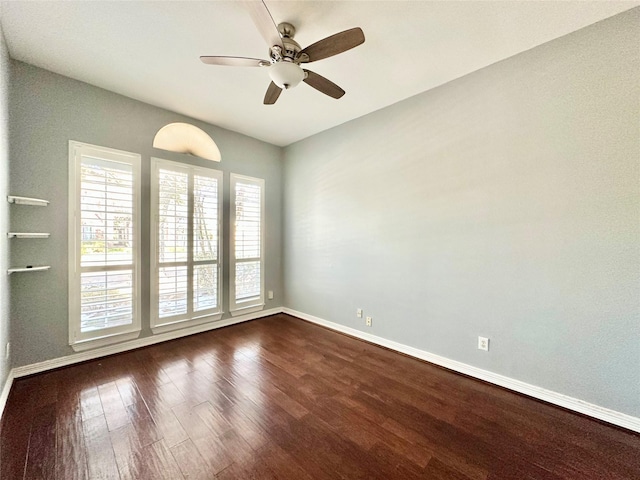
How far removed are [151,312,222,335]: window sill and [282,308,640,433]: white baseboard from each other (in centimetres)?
209

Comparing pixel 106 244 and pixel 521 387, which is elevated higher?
pixel 106 244

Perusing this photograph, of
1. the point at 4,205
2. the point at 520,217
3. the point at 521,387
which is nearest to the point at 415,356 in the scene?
the point at 521,387

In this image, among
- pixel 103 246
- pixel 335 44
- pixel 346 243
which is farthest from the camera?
pixel 346 243

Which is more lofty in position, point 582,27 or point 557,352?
point 582,27

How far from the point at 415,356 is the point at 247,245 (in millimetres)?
2863

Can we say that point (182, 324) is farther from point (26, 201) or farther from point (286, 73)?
point (286, 73)

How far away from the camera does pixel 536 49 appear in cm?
211

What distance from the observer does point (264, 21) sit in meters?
1.56

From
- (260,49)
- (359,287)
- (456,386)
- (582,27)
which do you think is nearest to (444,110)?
(582,27)

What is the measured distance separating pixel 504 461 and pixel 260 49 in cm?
351

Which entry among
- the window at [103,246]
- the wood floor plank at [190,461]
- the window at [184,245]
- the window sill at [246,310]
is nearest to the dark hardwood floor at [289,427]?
the wood floor plank at [190,461]

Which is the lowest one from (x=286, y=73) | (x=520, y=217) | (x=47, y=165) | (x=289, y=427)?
(x=289, y=427)

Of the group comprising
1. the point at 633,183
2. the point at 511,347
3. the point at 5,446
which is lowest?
the point at 5,446

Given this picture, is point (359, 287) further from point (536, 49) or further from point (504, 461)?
point (536, 49)
